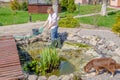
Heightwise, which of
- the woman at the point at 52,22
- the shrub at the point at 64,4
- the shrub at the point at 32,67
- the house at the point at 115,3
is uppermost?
the woman at the point at 52,22

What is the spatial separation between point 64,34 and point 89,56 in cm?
257

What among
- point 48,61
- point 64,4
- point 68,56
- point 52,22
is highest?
point 52,22

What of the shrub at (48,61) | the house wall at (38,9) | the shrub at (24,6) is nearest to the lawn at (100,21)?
the house wall at (38,9)

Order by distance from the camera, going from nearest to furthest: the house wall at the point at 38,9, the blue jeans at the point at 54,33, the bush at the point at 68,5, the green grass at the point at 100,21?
the blue jeans at the point at 54,33 → the green grass at the point at 100,21 → the house wall at the point at 38,9 → the bush at the point at 68,5

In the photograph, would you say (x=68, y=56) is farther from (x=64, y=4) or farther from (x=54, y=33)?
(x=64, y=4)

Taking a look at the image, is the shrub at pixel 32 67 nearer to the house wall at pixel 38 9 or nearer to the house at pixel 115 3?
the house wall at pixel 38 9

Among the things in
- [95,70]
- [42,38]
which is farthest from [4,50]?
[42,38]

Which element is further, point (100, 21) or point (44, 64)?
point (100, 21)

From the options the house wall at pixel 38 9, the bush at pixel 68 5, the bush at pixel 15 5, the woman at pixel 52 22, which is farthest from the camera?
the bush at pixel 15 5

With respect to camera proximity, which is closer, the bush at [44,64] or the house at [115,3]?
the bush at [44,64]

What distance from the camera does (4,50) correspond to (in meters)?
6.63

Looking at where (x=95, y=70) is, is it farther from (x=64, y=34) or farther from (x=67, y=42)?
(x=64, y=34)

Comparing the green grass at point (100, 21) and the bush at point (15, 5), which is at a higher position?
→ the bush at point (15, 5)

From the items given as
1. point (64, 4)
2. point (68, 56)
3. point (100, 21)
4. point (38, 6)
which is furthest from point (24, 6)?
point (68, 56)
